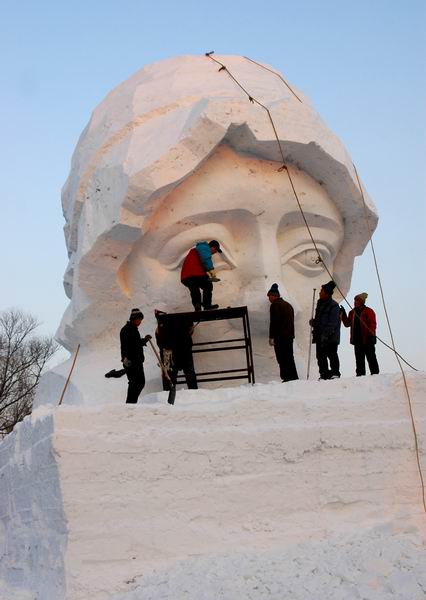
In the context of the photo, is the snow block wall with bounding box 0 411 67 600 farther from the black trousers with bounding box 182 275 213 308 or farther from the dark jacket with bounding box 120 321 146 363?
the black trousers with bounding box 182 275 213 308

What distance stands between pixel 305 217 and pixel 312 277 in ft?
2.71

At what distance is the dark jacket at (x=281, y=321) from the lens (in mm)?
8477

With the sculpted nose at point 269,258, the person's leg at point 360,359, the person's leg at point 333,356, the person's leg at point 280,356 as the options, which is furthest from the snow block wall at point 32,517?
the person's leg at point 360,359

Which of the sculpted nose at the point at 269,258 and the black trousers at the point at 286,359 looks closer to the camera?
the black trousers at the point at 286,359

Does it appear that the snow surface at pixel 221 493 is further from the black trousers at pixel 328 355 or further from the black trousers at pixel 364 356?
the black trousers at pixel 364 356

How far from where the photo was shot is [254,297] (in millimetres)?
9344

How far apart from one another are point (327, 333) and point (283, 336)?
1.61 ft

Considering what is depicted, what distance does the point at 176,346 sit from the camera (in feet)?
28.7

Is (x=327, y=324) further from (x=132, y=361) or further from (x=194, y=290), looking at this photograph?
(x=132, y=361)

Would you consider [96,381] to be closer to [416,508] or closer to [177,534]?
[177,534]

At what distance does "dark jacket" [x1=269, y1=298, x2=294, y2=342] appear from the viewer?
8477 mm

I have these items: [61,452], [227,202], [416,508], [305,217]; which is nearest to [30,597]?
[61,452]

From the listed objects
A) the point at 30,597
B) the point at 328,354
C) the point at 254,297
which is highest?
the point at 254,297

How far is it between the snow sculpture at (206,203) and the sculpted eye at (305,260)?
15 mm
